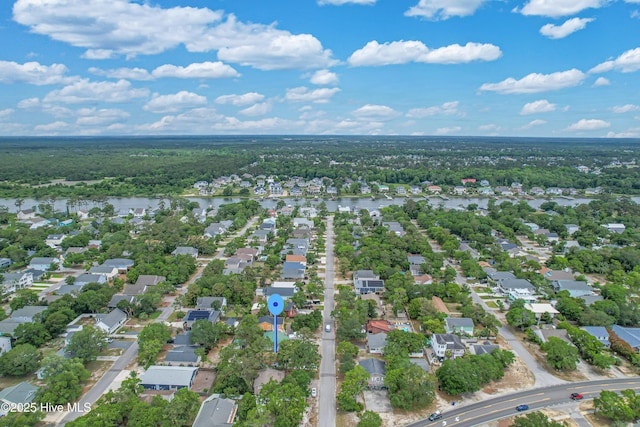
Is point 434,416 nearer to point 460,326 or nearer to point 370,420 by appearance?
point 370,420

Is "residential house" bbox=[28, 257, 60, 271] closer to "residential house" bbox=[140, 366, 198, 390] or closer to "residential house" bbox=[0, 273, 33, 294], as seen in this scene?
"residential house" bbox=[0, 273, 33, 294]

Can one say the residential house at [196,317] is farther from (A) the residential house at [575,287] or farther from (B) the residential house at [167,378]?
(A) the residential house at [575,287]

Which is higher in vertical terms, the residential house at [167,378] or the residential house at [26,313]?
the residential house at [26,313]

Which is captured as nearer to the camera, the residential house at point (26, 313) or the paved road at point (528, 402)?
the paved road at point (528, 402)

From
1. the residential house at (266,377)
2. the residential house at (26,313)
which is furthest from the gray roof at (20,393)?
the residential house at (266,377)

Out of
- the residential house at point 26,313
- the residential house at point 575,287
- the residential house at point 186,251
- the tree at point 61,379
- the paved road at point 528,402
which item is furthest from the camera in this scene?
the residential house at point 186,251

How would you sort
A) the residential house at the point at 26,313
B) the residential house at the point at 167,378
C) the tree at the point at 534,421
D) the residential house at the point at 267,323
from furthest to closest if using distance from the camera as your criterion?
the residential house at the point at 26,313 < the residential house at the point at 267,323 < the residential house at the point at 167,378 < the tree at the point at 534,421

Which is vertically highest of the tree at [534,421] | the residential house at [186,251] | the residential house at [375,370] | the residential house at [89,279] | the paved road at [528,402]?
the residential house at [186,251]
